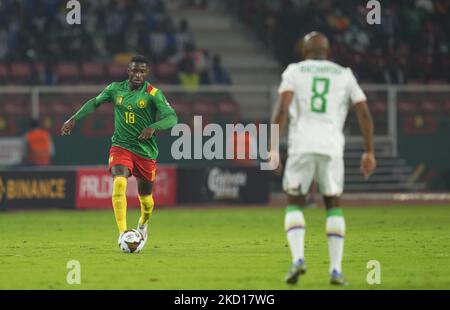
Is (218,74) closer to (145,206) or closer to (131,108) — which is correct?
(145,206)

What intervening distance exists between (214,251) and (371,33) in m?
19.4

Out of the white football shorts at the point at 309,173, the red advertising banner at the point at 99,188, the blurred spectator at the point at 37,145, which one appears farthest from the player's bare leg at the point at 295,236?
Result: the blurred spectator at the point at 37,145

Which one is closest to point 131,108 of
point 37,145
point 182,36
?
point 37,145

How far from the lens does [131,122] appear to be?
→ 599 inches

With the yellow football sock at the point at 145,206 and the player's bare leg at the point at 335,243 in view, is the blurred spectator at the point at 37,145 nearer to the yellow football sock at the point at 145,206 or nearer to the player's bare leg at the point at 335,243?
the yellow football sock at the point at 145,206

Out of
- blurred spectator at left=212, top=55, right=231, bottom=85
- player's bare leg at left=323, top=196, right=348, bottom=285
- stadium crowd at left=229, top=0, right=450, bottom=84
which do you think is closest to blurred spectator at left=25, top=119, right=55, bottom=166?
blurred spectator at left=212, top=55, right=231, bottom=85

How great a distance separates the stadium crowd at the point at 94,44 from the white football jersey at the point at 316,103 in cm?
1859

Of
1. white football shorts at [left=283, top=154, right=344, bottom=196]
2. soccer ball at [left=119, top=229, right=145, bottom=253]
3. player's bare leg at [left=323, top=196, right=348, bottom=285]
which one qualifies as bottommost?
player's bare leg at [left=323, top=196, right=348, bottom=285]

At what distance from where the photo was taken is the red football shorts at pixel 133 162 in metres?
15.0

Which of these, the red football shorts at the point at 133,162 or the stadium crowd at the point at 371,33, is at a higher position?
the stadium crowd at the point at 371,33

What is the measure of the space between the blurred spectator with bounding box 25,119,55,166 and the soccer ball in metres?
11.8

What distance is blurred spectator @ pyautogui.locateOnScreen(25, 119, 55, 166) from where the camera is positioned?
26.1 m

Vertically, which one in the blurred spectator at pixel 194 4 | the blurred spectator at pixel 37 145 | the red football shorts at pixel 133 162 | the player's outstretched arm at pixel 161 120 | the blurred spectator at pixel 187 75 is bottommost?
the red football shorts at pixel 133 162

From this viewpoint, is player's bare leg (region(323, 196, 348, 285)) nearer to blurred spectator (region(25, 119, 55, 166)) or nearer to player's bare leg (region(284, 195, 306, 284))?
player's bare leg (region(284, 195, 306, 284))
